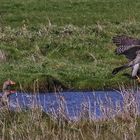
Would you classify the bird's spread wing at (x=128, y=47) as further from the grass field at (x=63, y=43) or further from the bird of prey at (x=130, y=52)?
the grass field at (x=63, y=43)

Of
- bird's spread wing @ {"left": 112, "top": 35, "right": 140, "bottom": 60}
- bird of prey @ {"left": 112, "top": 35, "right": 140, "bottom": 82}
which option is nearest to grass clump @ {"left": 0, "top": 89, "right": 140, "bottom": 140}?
bird of prey @ {"left": 112, "top": 35, "right": 140, "bottom": 82}

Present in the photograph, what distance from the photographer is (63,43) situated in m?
28.3

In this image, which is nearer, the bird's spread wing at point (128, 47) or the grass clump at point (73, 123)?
the grass clump at point (73, 123)

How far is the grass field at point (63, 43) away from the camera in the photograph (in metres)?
23.6

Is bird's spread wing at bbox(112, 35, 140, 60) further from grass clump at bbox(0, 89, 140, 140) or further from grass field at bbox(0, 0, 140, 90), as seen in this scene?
grass field at bbox(0, 0, 140, 90)

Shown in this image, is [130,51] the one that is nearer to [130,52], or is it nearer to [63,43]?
[130,52]

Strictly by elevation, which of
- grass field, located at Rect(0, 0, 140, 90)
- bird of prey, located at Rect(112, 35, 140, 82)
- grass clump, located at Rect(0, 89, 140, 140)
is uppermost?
bird of prey, located at Rect(112, 35, 140, 82)

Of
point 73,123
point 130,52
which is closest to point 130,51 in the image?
point 130,52

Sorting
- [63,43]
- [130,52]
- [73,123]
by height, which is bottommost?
[63,43]

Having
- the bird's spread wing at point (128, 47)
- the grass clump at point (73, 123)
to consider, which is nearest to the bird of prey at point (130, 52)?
the bird's spread wing at point (128, 47)

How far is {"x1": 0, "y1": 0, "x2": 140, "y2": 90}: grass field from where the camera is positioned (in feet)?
77.5

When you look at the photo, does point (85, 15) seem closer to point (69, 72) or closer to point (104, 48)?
point (104, 48)

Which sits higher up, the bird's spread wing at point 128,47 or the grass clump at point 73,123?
the bird's spread wing at point 128,47

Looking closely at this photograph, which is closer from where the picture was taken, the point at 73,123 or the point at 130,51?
the point at 73,123
